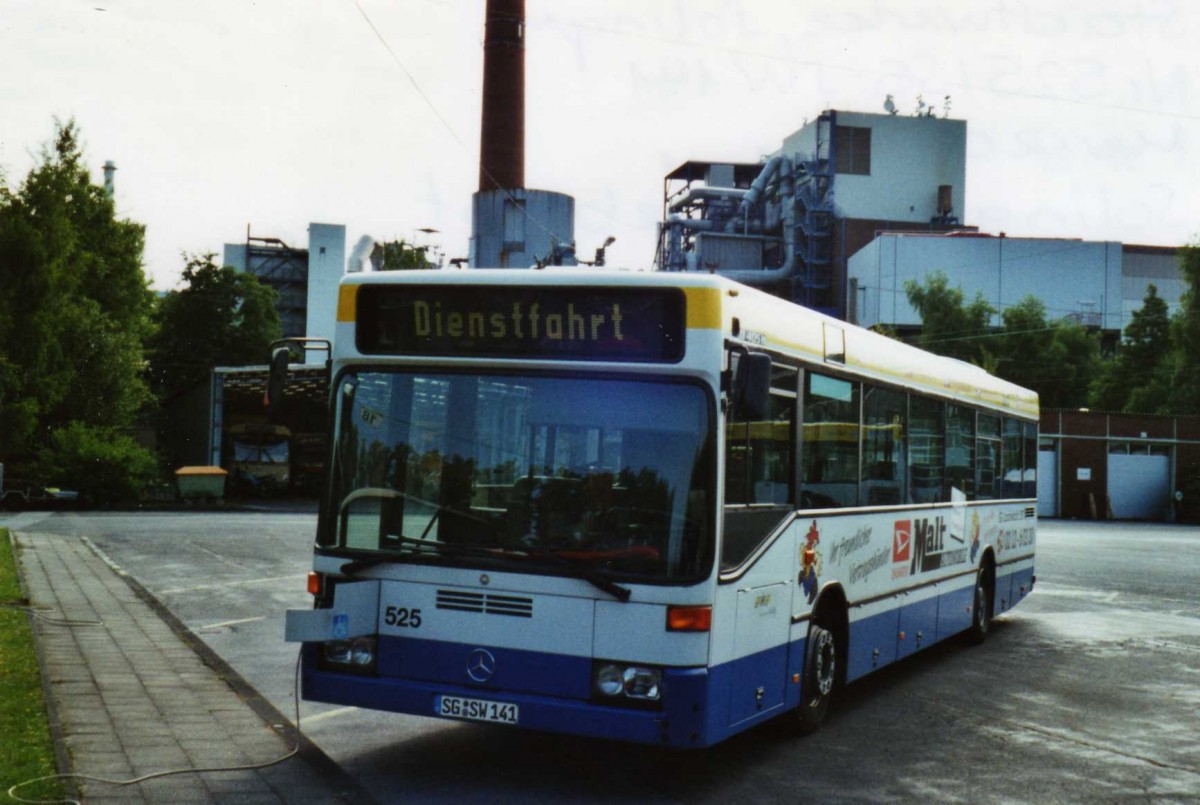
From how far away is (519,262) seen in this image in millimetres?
51156

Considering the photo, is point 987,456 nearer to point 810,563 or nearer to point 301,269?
point 810,563

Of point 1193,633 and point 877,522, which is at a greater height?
point 877,522

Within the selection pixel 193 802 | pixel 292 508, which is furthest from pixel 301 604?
pixel 292 508

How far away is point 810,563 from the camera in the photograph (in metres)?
8.41

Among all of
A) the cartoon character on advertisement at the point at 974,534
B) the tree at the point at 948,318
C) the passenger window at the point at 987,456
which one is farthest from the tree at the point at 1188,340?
the cartoon character on advertisement at the point at 974,534

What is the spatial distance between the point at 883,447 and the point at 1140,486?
52.4 metres

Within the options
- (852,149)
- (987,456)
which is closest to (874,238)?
(852,149)

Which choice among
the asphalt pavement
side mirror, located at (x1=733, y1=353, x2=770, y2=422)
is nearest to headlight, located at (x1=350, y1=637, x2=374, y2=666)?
the asphalt pavement

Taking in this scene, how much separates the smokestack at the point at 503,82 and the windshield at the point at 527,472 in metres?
36.0

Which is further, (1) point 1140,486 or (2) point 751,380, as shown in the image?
(1) point 1140,486

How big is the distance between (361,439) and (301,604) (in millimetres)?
8701

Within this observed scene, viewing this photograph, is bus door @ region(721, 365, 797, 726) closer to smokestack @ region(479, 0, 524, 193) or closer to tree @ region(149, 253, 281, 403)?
smokestack @ region(479, 0, 524, 193)

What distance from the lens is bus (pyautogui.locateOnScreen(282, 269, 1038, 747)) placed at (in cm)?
672

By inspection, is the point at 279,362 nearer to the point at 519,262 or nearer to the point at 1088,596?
the point at 1088,596
